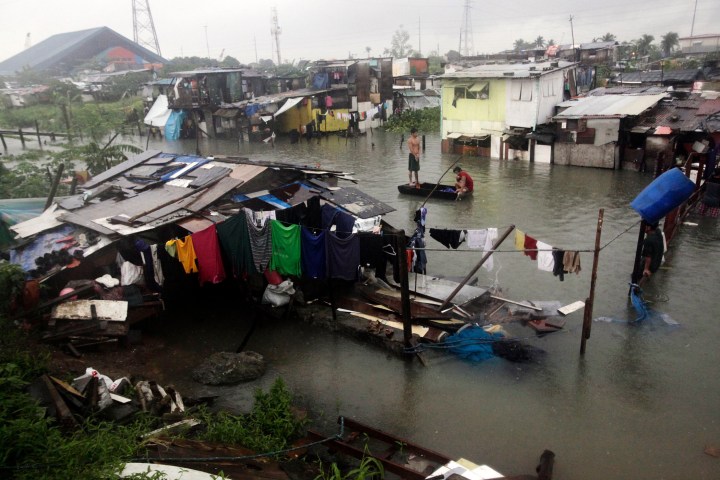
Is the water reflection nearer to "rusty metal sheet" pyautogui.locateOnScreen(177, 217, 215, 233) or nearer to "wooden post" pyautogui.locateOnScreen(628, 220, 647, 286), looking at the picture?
"wooden post" pyautogui.locateOnScreen(628, 220, 647, 286)

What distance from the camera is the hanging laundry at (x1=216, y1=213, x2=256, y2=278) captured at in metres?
10.3

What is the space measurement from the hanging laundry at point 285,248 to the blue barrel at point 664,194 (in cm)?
682

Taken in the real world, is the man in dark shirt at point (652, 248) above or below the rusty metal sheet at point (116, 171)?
below

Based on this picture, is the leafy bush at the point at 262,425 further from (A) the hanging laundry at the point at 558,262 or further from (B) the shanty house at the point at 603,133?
(B) the shanty house at the point at 603,133

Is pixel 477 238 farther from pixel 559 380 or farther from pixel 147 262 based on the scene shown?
pixel 147 262

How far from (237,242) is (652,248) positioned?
8.75 metres

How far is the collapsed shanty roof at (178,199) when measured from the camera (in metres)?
10.7

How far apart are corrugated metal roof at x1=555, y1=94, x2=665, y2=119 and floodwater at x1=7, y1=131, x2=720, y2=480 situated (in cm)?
921

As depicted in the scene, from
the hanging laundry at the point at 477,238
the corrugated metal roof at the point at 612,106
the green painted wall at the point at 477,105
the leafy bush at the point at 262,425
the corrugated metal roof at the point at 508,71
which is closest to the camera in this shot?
the leafy bush at the point at 262,425

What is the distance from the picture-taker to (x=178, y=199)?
37.9 feet

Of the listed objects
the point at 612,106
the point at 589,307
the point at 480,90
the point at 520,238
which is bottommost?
the point at 589,307

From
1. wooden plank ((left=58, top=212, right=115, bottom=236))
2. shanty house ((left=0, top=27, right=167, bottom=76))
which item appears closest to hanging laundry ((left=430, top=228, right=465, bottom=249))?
wooden plank ((left=58, top=212, right=115, bottom=236))

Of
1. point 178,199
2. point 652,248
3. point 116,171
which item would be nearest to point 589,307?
point 652,248

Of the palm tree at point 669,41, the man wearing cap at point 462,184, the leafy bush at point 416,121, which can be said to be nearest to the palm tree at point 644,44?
the palm tree at point 669,41
